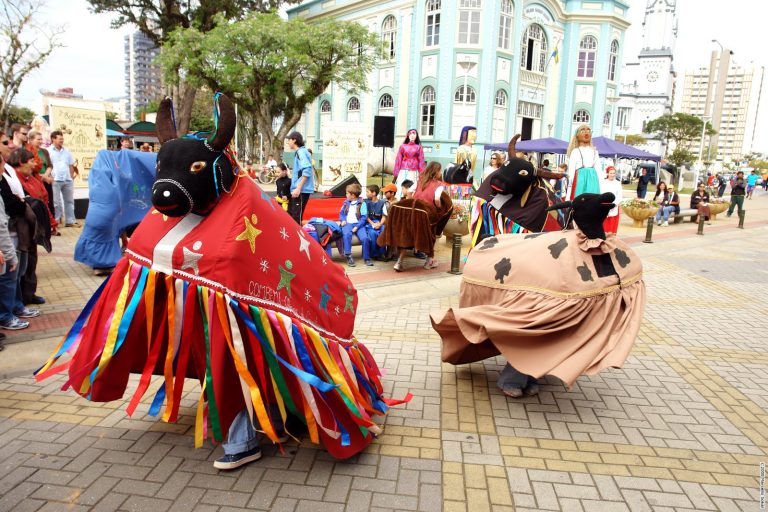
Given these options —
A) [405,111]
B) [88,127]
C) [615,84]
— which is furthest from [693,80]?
[88,127]

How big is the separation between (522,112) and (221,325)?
99.1 feet

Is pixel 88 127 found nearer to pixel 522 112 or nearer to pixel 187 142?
pixel 187 142

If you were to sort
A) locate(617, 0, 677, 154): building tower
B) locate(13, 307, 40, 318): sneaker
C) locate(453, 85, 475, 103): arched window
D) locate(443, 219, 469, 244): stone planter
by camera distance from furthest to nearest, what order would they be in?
locate(617, 0, 677, 154): building tower < locate(453, 85, 475, 103): arched window < locate(443, 219, 469, 244): stone planter < locate(13, 307, 40, 318): sneaker

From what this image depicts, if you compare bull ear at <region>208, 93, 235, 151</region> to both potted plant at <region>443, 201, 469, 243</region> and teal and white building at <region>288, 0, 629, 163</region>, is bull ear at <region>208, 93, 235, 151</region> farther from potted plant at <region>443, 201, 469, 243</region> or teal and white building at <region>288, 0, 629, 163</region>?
teal and white building at <region>288, 0, 629, 163</region>

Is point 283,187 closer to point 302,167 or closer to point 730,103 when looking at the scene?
point 302,167

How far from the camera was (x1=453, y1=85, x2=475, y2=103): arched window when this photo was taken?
27312 millimetres

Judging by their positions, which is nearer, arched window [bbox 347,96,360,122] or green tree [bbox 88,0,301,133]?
green tree [bbox 88,0,301,133]

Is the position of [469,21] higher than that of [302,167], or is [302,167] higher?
[469,21]

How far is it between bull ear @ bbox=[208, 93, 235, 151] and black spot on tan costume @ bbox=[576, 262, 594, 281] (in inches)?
93.0

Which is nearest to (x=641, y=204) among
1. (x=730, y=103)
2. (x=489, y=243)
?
Result: (x=489, y=243)

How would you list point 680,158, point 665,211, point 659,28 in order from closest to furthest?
point 665,211
point 680,158
point 659,28

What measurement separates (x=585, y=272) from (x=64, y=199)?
429 inches

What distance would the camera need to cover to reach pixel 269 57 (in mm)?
A: 22625

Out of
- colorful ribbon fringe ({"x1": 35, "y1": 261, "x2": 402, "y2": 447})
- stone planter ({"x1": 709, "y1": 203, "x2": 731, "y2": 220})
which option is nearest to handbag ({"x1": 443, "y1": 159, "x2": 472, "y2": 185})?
colorful ribbon fringe ({"x1": 35, "y1": 261, "x2": 402, "y2": 447})
